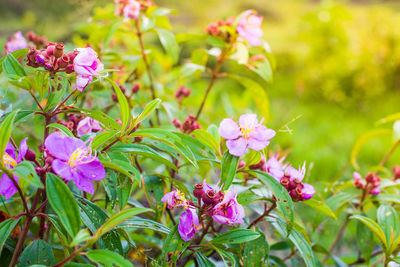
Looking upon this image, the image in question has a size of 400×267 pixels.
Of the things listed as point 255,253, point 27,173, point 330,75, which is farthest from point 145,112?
point 330,75

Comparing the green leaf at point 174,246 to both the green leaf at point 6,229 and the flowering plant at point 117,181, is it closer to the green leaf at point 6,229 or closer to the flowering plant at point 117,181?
the flowering plant at point 117,181

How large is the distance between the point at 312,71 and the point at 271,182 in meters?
2.90

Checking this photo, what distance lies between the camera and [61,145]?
0.58 m

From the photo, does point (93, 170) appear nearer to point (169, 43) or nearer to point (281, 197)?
point (281, 197)

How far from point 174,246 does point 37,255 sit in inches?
9.1

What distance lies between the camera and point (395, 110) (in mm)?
3180

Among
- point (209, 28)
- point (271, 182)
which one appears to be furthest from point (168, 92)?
point (271, 182)

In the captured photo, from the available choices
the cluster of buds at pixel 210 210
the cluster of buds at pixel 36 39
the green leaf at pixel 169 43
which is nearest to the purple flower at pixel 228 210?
the cluster of buds at pixel 210 210

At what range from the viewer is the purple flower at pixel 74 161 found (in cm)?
57

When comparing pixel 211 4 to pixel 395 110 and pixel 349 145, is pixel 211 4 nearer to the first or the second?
pixel 395 110

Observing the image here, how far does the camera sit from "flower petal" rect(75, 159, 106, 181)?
0.59m

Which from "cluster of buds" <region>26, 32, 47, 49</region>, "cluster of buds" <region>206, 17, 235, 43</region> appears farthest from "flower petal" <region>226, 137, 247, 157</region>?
"cluster of buds" <region>26, 32, 47, 49</region>

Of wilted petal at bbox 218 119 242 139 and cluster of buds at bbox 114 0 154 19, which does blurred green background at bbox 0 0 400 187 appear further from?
wilted petal at bbox 218 119 242 139

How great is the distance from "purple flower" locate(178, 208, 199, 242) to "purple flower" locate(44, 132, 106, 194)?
6.3 inches
